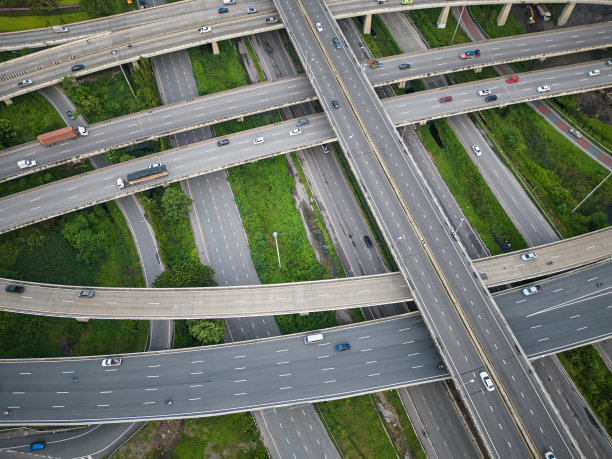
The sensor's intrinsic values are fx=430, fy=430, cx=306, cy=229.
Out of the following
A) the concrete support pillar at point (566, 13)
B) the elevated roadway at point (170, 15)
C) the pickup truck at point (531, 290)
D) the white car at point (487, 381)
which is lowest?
the white car at point (487, 381)

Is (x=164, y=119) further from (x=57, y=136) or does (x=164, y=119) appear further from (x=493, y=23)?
(x=493, y=23)

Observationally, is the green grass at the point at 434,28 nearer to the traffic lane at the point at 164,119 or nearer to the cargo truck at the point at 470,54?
the cargo truck at the point at 470,54

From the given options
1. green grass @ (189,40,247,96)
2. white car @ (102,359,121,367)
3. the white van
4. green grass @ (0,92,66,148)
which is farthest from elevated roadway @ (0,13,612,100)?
white car @ (102,359,121,367)

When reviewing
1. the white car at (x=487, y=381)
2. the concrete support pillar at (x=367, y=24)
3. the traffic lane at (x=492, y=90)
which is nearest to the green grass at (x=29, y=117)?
the traffic lane at (x=492, y=90)

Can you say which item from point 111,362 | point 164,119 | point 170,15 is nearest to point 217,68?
point 170,15

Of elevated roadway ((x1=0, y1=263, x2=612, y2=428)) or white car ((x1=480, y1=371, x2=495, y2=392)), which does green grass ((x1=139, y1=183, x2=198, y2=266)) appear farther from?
white car ((x1=480, y1=371, x2=495, y2=392))
